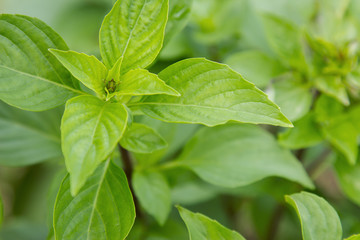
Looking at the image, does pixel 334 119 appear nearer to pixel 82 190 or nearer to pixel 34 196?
pixel 82 190

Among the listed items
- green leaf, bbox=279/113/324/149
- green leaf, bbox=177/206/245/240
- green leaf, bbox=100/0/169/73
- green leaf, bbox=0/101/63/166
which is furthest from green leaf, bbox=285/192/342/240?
green leaf, bbox=0/101/63/166

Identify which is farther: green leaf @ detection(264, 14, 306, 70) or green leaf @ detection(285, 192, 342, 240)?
green leaf @ detection(264, 14, 306, 70)

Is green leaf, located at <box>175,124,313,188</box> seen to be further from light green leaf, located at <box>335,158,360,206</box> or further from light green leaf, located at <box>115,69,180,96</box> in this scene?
light green leaf, located at <box>115,69,180,96</box>

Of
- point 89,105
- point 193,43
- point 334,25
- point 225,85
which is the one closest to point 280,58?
point 334,25

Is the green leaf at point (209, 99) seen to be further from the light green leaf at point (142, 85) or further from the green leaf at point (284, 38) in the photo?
the green leaf at point (284, 38)

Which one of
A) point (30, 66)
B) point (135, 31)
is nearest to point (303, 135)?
point (135, 31)

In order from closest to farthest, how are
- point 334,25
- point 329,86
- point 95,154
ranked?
point 95,154 → point 329,86 → point 334,25
